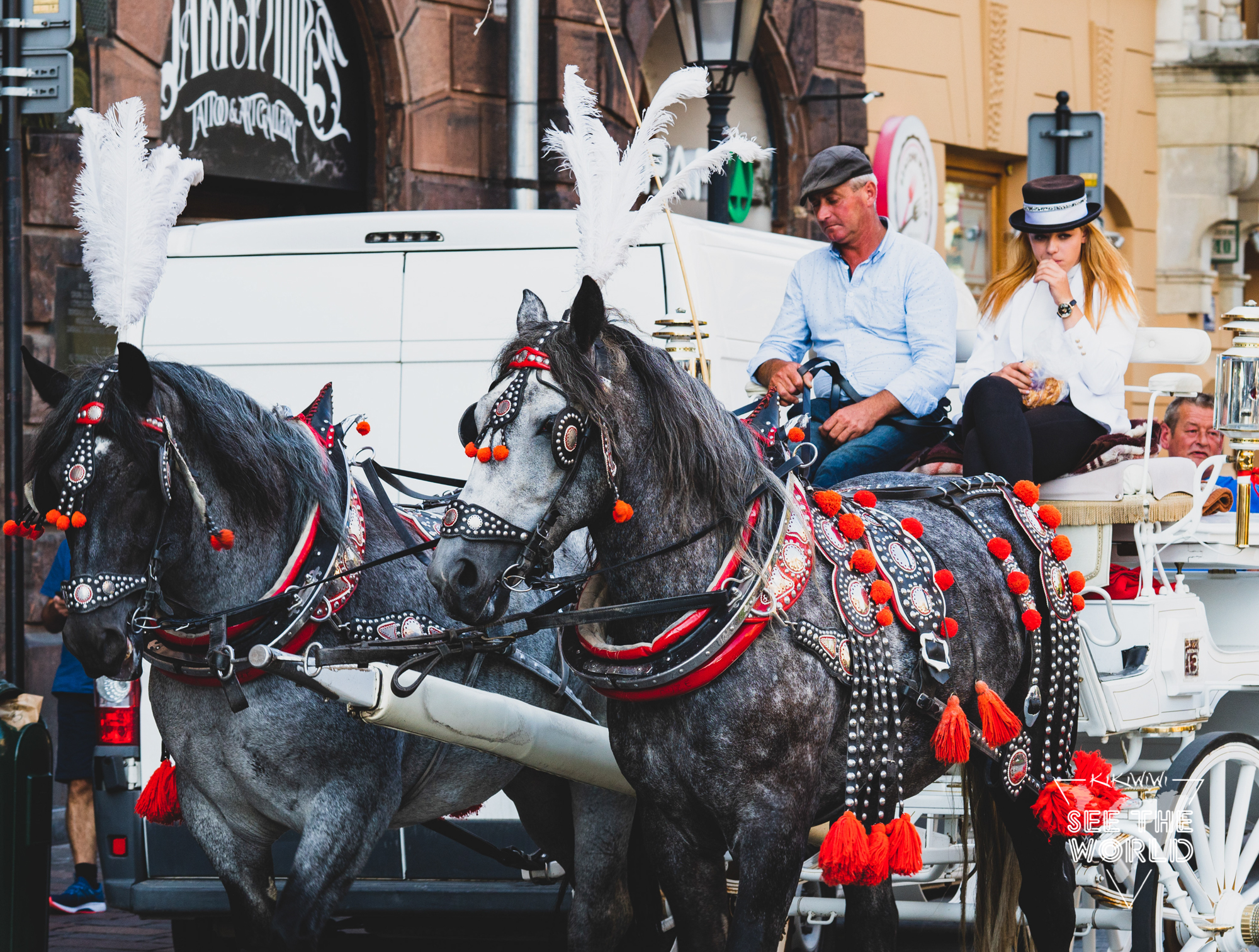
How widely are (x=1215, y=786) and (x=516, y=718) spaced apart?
7.08ft

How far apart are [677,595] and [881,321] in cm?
173

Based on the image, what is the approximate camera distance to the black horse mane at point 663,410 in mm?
3598

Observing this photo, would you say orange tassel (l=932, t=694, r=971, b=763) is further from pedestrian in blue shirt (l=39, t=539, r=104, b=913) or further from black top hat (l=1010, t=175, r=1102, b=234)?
pedestrian in blue shirt (l=39, t=539, r=104, b=913)

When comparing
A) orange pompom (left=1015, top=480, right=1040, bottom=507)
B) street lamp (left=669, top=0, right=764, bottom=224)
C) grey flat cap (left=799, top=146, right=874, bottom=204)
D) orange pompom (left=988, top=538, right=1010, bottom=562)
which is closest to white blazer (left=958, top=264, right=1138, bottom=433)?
orange pompom (left=1015, top=480, right=1040, bottom=507)

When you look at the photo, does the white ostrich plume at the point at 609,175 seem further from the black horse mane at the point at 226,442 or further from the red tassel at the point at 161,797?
the red tassel at the point at 161,797

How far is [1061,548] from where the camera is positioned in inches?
183

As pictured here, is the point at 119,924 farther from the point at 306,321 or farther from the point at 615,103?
the point at 615,103

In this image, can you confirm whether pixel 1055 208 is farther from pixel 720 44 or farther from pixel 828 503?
pixel 720 44

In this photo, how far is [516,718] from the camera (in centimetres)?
426

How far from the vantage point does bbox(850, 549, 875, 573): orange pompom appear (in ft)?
13.1

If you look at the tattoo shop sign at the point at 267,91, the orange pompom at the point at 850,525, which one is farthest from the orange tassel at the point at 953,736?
the tattoo shop sign at the point at 267,91

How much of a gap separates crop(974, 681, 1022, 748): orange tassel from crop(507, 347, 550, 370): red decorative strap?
4.50 ft

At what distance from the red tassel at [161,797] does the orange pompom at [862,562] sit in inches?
72.2

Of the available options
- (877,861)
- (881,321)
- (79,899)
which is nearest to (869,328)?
(881,321)
